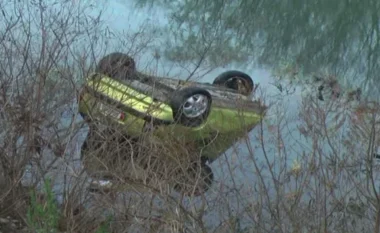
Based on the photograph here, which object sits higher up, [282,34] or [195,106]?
[282,34]

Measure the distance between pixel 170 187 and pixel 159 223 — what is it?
11.4 inches

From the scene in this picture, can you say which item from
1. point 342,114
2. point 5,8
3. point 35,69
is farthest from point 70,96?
point 342,114

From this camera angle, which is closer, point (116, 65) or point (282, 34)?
point (116, 65)

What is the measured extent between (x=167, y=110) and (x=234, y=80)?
1.23m

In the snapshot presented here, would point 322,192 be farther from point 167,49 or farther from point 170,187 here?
point 167,49

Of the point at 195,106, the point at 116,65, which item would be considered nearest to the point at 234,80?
the point at 195,106

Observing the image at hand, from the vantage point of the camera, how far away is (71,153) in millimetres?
7781

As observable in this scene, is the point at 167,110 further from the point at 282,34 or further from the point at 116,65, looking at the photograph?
the point at 282,34

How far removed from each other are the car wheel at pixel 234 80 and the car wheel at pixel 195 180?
1698 mm

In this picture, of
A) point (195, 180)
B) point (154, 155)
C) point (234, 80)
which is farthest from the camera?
point (234, 80)

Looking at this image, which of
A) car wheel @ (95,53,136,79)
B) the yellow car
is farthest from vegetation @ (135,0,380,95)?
car wheel @ (95,53,136,79)

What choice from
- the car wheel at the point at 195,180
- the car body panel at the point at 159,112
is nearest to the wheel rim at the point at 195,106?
the car body panel at the point at 159,112

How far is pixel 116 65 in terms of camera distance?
27.3 feet

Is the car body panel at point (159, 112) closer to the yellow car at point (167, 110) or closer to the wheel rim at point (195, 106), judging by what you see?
the yellow car at point (167, 110)
